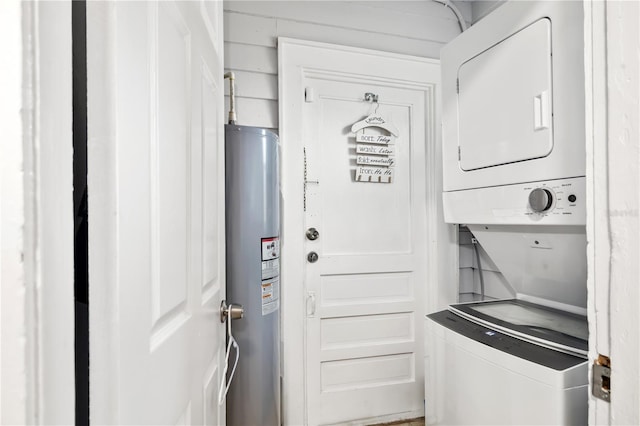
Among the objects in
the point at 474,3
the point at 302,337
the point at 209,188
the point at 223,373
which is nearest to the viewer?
the point at 209,188

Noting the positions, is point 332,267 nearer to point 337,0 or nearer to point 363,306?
point 363,306

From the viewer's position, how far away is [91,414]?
38 cm

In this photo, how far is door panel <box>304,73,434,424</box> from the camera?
2008 millimetres

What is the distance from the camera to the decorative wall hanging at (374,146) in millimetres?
2059

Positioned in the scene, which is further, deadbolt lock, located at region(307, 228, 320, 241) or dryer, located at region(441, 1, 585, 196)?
deadbolt lock, located at region(307, 228, 320, 241)

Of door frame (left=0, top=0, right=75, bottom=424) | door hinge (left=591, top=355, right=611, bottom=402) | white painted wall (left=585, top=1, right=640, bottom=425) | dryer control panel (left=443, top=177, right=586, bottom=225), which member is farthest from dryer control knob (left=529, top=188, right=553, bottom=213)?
door frame (left=0, top=0, right=75, bottom=424)

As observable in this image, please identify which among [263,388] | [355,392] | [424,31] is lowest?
[355,392]

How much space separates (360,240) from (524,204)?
3.35ft

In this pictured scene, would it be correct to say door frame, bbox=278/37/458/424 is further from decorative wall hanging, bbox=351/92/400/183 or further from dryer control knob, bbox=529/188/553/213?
dryer control knob, bbox=529/188/553/213

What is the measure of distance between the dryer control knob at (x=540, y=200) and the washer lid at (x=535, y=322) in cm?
40

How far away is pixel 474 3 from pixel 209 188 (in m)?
2.28

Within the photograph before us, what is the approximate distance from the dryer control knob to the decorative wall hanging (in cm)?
101

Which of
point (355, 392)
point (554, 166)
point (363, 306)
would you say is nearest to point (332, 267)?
point (363, 306)

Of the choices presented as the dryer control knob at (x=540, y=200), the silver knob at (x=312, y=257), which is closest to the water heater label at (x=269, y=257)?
the silver knob at (x=312, y=257)
